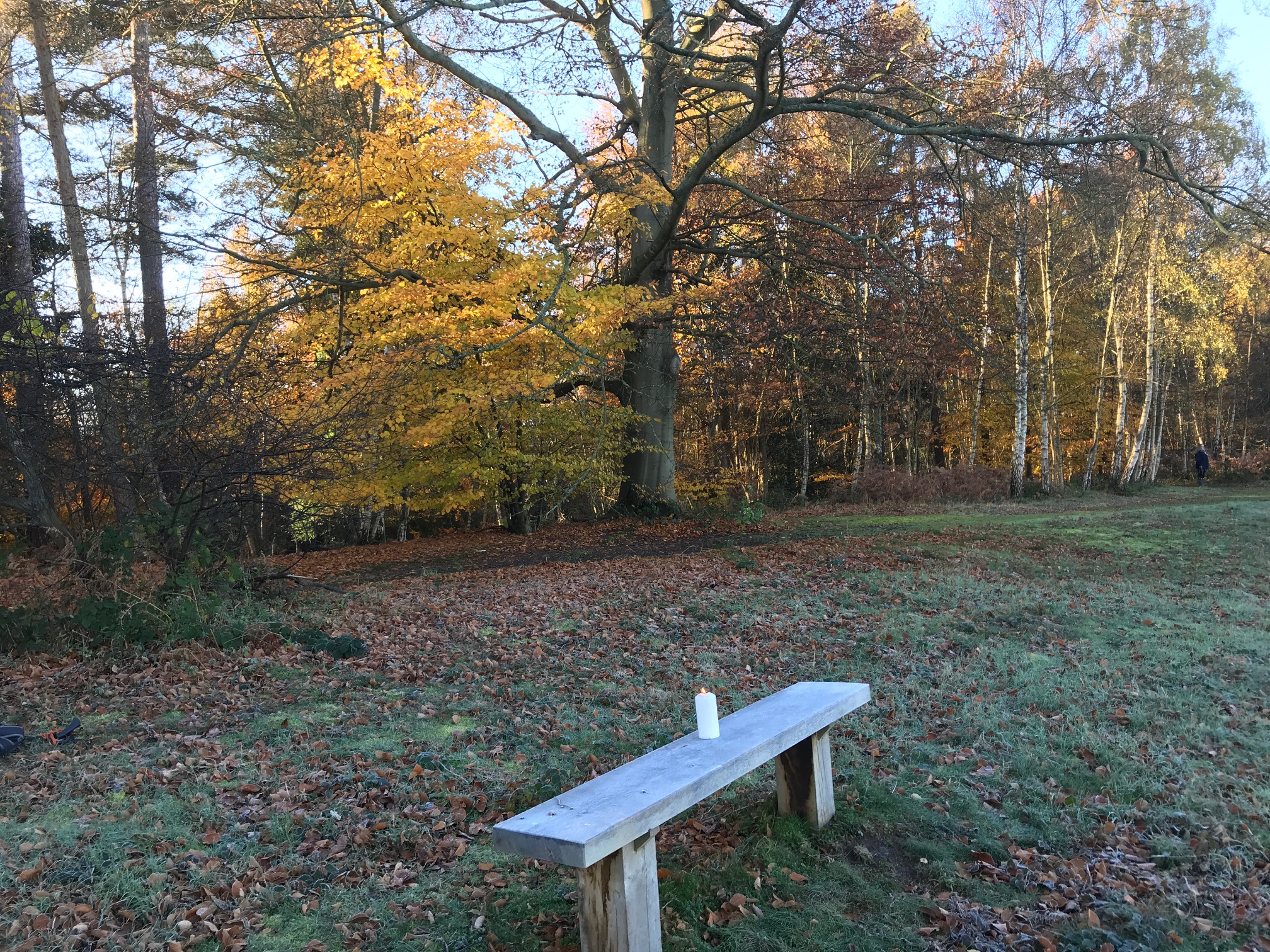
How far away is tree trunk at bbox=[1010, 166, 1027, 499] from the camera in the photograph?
1861 centimetres

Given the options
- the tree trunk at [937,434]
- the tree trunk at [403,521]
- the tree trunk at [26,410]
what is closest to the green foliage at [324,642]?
the tree trunk at [26,410]

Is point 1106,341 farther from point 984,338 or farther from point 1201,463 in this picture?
point 984,338

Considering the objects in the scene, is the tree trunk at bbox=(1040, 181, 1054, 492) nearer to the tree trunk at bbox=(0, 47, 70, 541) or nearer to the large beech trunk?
the large beech trunk

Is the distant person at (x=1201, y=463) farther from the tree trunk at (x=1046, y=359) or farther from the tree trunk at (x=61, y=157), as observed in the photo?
the tree trunk at (x=61, y=157)

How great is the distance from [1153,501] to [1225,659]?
15.3 m

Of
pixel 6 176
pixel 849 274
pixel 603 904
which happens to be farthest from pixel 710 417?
pixel 603 904

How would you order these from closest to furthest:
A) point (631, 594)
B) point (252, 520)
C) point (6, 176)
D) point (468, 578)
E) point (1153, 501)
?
point (252, 520)
point (631, 594)
point (468, 578)
point (6, 176)
point (1153, 501)

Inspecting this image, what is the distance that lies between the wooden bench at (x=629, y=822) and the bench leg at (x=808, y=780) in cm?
30

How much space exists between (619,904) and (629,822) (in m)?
0.31

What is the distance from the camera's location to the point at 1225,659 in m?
6.20

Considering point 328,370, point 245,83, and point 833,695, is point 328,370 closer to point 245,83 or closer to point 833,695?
point 245,83

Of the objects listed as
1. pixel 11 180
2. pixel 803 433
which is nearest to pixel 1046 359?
pixel 803 433

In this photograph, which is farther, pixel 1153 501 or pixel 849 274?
pixel 1153 501

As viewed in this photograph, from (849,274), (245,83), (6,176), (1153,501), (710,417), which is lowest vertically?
(1153,501)
